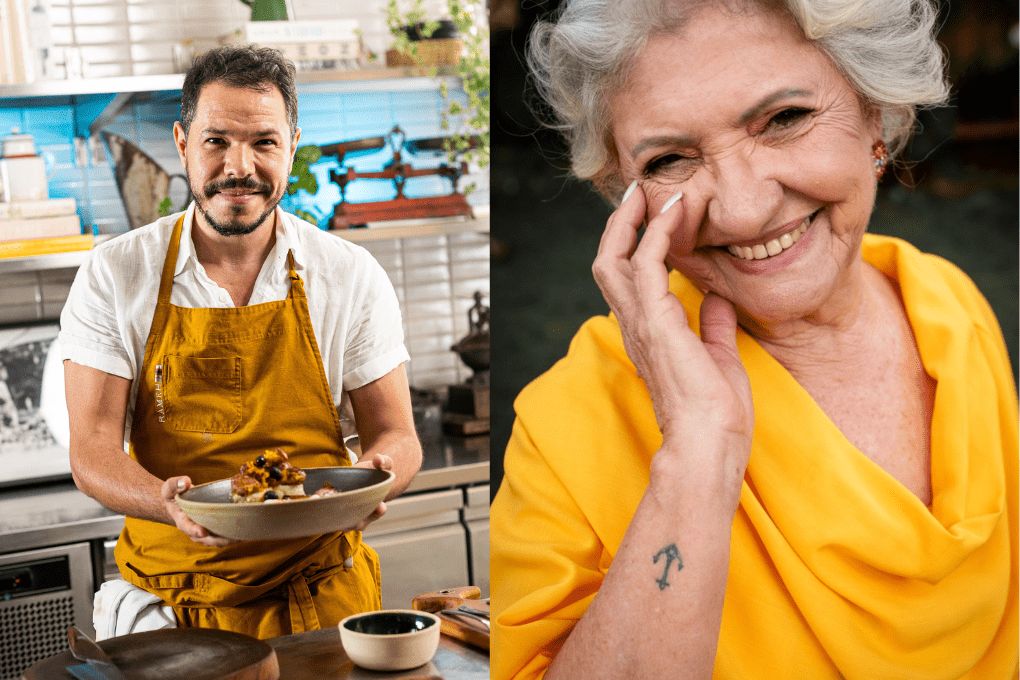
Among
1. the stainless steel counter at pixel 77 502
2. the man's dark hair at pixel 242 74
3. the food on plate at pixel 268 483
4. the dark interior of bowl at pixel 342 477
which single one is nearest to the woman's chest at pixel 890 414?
the food on plate at pixel 268 483

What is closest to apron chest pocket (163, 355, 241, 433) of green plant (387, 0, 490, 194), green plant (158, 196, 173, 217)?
green plant (158, 196, 173, 217)

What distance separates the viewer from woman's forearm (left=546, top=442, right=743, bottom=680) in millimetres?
668

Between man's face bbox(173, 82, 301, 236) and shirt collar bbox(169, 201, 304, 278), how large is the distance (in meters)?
0.03

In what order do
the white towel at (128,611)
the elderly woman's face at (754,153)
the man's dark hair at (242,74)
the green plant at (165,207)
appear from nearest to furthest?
the elderly woman's face at (754,153) → the white towel at (128,611) → the man's dark hair at (242,74) → the green plant at (165,207)

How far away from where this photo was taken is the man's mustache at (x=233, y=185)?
191 cm

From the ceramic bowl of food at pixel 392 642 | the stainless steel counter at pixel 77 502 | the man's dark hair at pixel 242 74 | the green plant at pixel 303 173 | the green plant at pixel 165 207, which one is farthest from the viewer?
the green plant at pixel 303 173

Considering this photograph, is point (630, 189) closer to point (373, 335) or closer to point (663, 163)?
point (663, 163)

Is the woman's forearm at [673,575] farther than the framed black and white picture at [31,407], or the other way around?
the framed black and white picture at [31,407]

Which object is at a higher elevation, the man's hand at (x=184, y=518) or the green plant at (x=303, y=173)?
the green plant at (x=303, y=173)

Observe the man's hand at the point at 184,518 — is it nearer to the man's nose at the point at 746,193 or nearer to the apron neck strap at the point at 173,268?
the apron neck strap at the point at 173,268

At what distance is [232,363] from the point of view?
1.91 m

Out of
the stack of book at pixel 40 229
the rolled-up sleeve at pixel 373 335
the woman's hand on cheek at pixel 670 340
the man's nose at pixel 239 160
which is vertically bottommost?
the rolled-up sleeve at pixel 373 335

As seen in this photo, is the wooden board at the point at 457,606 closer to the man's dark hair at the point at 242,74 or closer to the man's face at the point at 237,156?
the man's face at the point at 237,156

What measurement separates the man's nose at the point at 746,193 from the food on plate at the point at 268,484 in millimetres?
999
